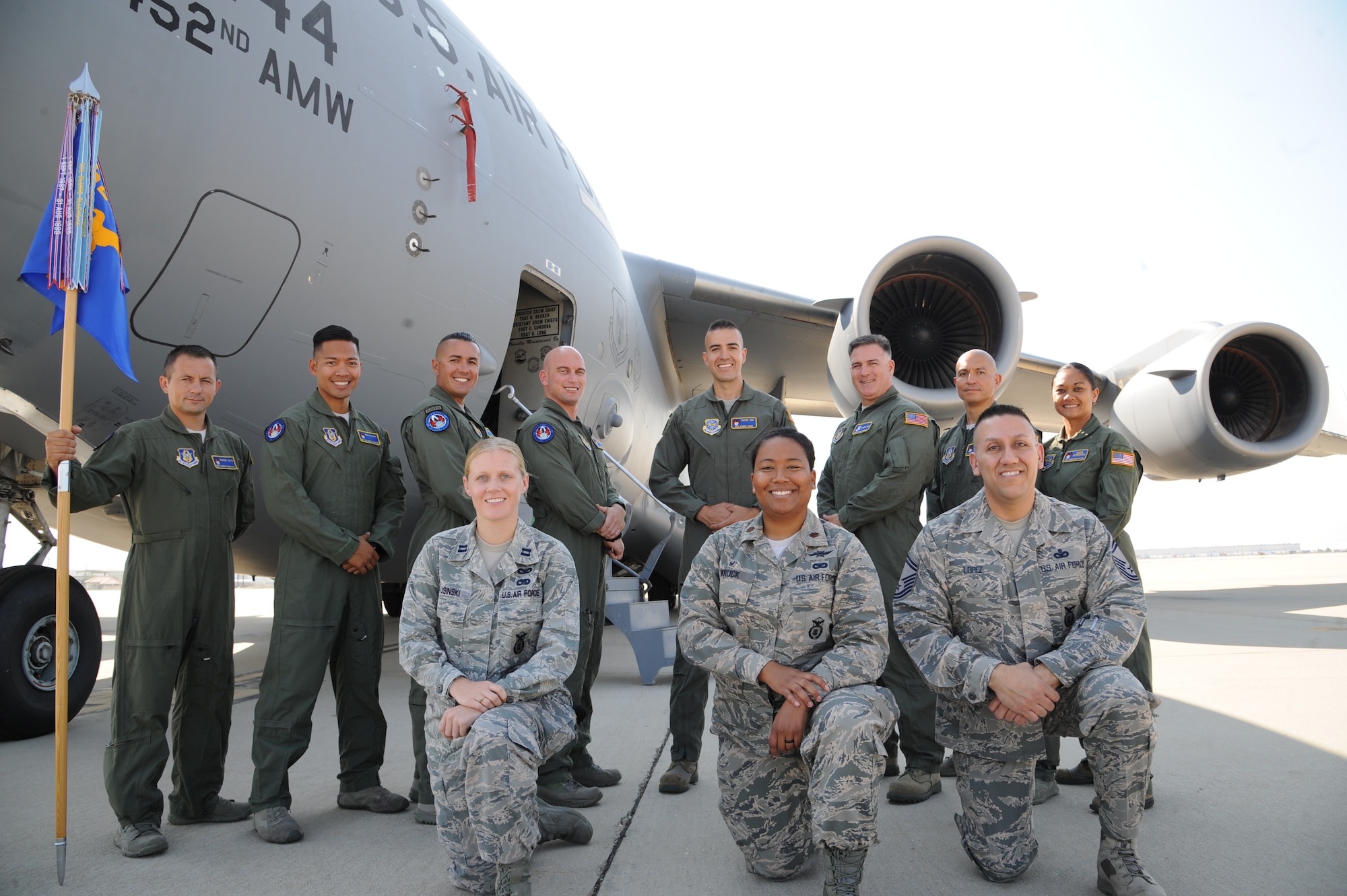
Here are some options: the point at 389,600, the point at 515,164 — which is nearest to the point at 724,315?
the point at 515,164

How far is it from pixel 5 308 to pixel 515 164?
2768 mm

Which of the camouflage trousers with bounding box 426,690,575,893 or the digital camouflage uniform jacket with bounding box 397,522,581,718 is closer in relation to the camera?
the camouflage trousers with bounding box 426,690,575,893

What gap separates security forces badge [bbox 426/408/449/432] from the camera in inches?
125

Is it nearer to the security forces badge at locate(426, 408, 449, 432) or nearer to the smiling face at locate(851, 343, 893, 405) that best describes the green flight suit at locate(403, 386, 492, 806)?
the security forces badge at locate(426, 408, 449, 432)

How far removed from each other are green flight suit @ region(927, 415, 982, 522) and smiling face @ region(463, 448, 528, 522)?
196cm

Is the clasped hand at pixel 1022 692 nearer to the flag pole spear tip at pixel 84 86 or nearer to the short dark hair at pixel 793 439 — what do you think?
the short dark hair at pixel 793 439

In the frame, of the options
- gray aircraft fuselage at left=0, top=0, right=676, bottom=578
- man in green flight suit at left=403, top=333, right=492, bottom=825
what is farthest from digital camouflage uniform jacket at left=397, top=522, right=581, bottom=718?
gray aircraft fuselage at left=0, top=0, right=676, bottom=578

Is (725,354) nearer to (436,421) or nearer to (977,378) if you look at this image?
(977,378)

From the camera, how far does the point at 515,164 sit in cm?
496

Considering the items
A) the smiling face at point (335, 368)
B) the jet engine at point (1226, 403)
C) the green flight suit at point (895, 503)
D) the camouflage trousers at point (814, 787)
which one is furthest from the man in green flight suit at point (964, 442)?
the jet engine at point (1226, 403)

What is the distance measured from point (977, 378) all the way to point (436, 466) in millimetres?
2405

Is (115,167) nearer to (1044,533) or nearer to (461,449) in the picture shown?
(461,449)

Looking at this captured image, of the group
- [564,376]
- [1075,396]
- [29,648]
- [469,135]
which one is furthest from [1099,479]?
[29,648]

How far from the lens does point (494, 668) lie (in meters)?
2.43
